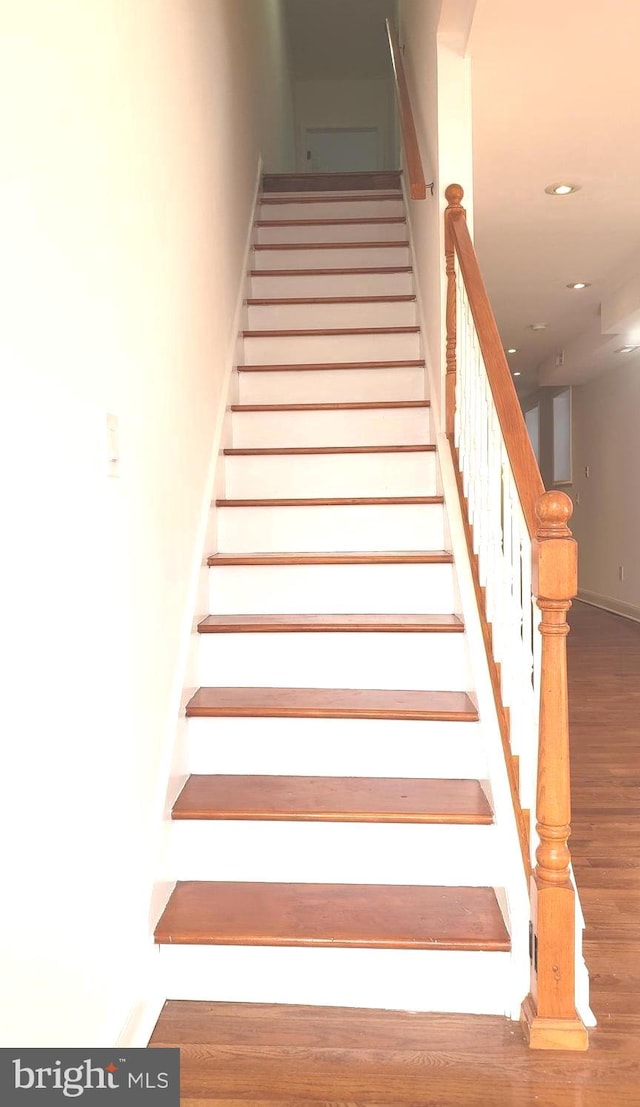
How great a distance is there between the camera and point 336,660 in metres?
2.49

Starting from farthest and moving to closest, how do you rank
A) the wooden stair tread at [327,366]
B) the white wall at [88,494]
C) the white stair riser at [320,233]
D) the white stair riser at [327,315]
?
the white stair riser at [320,233], the white stair riser at [327,315], the wooden stair tread at [327,366], the white wall at [88,494]

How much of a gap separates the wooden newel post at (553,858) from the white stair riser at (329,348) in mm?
2230

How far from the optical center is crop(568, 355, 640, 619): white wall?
287 inches

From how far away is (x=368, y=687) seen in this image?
2.49 m

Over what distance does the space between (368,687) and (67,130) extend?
167 centimetres

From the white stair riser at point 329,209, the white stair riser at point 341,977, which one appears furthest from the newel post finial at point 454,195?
the white stair riser at point 341,977

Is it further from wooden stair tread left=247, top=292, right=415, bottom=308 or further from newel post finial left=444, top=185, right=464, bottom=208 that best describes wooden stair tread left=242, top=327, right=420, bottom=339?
newel post finial left=444, top=185, right=464, bottom=208

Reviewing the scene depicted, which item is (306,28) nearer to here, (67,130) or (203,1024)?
(67,130)

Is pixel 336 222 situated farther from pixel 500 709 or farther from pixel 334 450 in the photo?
pixel 500 709

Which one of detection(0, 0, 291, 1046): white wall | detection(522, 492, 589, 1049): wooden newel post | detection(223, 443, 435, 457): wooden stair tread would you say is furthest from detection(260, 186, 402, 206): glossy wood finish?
detection(522, 492, 589, 1049): wooden newel post

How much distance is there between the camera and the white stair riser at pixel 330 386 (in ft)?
11.5

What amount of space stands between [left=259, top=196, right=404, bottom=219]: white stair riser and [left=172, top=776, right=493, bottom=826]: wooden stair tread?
3.65 m

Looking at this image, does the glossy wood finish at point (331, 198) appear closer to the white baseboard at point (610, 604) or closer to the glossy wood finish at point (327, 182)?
the glossy wood finish at point (327, 182)

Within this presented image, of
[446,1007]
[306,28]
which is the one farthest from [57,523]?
[306,28]
